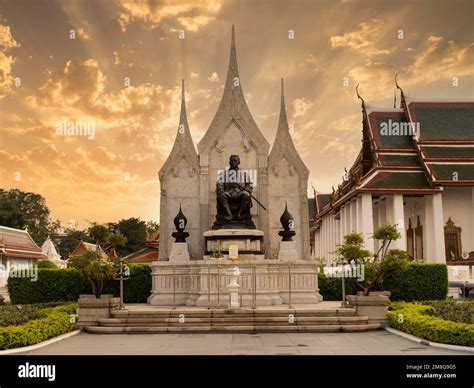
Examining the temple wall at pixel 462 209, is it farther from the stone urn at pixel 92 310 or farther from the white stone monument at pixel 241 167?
the stone urn at pixel 92 310

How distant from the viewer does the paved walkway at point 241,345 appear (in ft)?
41.1

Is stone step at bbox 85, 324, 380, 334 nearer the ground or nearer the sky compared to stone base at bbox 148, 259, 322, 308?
nearer the ground

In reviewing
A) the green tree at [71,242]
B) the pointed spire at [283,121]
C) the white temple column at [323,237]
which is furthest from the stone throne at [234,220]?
the green tree at [71,242]

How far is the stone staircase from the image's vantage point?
16062 millimetres

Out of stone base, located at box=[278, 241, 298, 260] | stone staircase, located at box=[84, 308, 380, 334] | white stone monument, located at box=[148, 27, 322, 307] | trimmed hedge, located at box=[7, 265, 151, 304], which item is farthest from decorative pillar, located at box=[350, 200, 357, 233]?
stone staircase, located at box=[84, 308, 380, 334]

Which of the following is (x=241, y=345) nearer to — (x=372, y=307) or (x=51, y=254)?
(x=372, y=307)

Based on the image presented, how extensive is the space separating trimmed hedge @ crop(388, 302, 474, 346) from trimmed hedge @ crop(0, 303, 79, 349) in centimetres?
934

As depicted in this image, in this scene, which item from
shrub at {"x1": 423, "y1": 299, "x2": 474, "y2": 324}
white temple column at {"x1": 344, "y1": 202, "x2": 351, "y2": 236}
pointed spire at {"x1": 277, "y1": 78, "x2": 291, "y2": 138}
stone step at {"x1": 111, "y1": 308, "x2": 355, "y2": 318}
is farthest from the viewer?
white temple column at {"x1": 344, "y1": 202, "x2": 351, "y2": 236}

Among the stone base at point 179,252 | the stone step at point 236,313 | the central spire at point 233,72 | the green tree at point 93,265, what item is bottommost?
the stone step at point 236,313

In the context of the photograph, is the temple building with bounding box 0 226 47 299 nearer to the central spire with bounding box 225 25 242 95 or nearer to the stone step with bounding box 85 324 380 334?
the central spire with bounding box 225 25 242 95

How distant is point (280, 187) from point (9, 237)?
103ft

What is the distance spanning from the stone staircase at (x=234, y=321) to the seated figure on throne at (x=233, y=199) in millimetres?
6040

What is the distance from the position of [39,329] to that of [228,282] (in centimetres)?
711

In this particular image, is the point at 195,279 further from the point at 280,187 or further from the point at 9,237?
the point at 9,237
